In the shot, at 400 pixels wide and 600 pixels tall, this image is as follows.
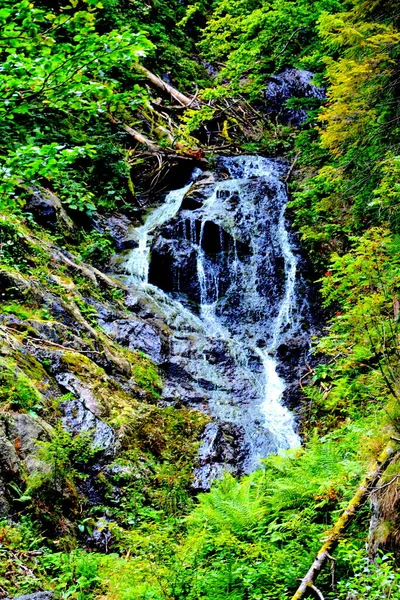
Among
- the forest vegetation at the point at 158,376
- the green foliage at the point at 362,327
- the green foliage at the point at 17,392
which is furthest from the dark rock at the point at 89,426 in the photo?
the green foliage at the point at 362,327

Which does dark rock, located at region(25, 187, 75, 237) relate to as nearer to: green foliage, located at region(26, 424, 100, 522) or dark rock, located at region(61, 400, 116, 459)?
dark rock, located at region(61, 400, 116, 459)

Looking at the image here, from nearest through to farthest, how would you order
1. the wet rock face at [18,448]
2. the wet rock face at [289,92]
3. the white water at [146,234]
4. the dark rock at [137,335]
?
the wet rock face at [18,448]
the dark rock at [137,335]
the white water at [146,234]
the wet rock face at [289,92]

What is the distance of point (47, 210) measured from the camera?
414 inches

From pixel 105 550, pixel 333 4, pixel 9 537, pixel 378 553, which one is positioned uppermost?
pixel 333 4

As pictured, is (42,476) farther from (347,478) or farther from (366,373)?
(366,373)

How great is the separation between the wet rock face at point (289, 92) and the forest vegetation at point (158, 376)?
6.47 metres

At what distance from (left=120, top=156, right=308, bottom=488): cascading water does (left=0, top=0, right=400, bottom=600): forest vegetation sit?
0.63 m

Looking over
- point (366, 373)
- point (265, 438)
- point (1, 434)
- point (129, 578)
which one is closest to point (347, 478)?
point (129, 578)

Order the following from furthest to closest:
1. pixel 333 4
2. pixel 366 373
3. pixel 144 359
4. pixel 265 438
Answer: pixel 333 4 < pixel 144 359 < pixel 265 438 < pixel 366 373

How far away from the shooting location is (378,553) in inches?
111

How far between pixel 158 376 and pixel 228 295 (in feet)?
13.3

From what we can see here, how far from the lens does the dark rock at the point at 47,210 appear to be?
33.9 ft

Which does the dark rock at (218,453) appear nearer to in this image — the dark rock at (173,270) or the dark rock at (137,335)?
the dark rock at (137,335)

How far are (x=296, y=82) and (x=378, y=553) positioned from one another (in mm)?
21856
